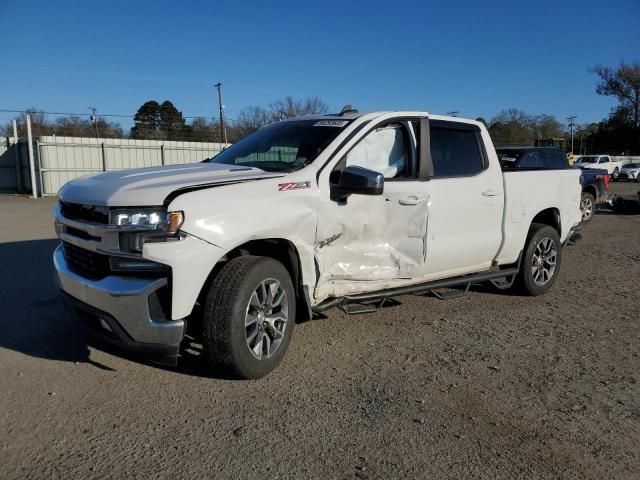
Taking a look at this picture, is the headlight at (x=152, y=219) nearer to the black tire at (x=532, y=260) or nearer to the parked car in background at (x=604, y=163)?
the black tire at (x=532, y=260)

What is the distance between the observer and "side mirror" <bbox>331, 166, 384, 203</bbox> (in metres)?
3.97

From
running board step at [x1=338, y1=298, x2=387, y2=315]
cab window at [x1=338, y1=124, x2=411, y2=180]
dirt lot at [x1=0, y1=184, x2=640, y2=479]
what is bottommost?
dirt lot at [x1=0, y1=184, x2=640, y2=479]

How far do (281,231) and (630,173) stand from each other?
138 ft

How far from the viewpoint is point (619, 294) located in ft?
21.4

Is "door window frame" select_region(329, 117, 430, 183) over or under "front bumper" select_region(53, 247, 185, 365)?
over

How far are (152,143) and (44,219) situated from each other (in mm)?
12888

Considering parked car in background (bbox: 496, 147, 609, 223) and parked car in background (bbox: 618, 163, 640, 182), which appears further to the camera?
parked car in background (bbox: 618, 163, 640, 182)

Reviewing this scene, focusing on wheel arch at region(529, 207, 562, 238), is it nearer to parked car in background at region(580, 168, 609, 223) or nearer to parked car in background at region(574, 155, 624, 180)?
parked car in background at region(580, 168, 609, 223)

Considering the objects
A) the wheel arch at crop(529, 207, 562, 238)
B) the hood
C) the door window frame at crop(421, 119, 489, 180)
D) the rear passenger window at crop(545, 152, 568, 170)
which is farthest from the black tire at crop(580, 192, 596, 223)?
the hood

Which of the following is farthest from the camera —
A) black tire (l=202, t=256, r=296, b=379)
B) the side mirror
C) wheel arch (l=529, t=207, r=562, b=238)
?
wheel arch (l=529, t=207, r=562, b=238)

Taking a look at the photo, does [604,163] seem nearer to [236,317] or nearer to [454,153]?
[454,153]

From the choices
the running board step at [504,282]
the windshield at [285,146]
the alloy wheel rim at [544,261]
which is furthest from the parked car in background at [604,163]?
the windshield at [285,146]

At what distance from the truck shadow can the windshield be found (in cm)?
197

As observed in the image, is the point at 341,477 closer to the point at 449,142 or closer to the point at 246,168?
the point at 246,168
